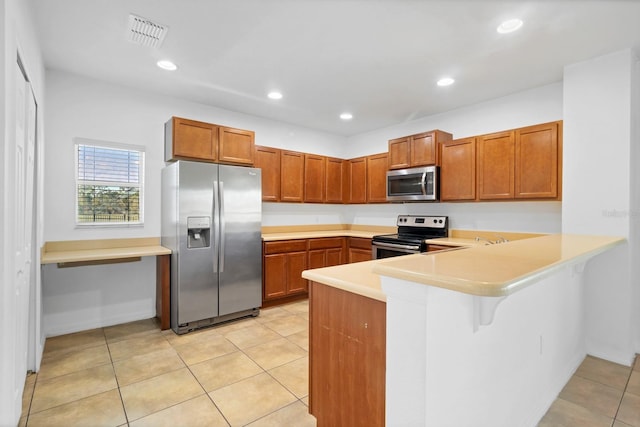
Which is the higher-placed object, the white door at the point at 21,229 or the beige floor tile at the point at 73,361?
the white door at the point at 21,229

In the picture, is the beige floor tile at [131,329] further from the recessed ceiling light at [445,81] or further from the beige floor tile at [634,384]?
the beige floor tile at [634,384]

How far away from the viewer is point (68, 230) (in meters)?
3.32

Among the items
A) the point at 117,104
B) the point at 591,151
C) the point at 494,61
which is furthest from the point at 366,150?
the point at 117,104

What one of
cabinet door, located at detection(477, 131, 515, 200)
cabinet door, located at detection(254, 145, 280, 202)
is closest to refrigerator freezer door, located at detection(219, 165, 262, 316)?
cabinet door, located at detection(254, 145, 280, 202)

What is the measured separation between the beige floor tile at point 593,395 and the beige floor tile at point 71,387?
10.7 ft

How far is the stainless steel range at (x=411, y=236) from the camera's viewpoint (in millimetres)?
4055

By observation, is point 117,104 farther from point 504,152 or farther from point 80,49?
point 504,152

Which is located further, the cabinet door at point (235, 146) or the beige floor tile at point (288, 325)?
the cabinet door at point (235, 146)

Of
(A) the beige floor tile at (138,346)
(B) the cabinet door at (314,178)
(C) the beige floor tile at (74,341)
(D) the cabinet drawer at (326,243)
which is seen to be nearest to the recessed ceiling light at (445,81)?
(B) the cabinet door at (314,178)

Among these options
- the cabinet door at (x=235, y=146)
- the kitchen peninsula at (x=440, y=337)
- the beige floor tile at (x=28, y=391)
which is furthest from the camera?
the cabinet door at (x=235, y=146)

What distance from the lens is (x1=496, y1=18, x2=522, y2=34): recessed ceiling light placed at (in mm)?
2326

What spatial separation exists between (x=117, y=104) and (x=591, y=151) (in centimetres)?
479

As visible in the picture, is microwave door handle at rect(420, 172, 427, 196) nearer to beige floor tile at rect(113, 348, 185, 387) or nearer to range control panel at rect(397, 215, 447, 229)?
range control panel at rect(397, 215, 447, 229)

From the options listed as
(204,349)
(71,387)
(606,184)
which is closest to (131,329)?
(204,349)
